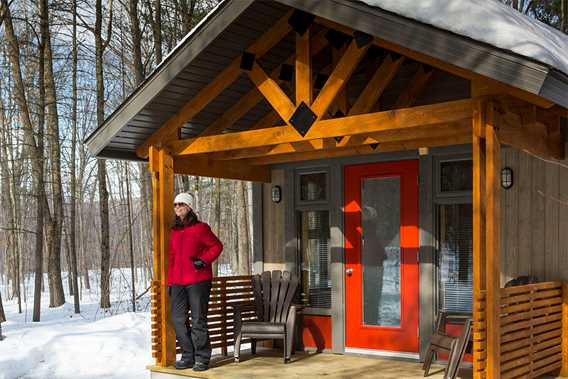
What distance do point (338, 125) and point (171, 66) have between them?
1742 millimetres

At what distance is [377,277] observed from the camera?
22.7 ft

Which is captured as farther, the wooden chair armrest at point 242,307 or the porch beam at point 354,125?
the wooden chair armrest at point 242,307

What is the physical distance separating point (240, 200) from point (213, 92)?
11.6 metres

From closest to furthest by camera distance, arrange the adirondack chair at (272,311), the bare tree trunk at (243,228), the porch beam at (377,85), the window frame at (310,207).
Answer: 1. the porch beam at (377,85)
2. the adirondack chair at (272,311)
3. the window frame at (310,207)
4. the bare tree trunk at (243,228)

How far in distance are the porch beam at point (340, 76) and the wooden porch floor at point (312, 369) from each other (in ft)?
8.03

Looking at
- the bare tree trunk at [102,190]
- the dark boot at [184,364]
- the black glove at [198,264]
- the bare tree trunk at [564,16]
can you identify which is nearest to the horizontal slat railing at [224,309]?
the dark boot at [184,364]

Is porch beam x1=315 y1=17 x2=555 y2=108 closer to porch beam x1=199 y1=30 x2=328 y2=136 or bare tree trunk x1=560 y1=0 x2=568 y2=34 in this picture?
porch beam x1=199 y1=30 x2=328 y2=136

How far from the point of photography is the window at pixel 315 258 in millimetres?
7353

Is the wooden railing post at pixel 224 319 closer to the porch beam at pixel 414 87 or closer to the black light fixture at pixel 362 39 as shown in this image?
the porch beam at pixel 414 87

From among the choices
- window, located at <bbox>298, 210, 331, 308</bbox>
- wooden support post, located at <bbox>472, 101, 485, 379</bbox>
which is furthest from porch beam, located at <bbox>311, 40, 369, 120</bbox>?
window, located at <bbox>298, 210, 331, 308</bbox>

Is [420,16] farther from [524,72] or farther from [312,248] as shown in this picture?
[312,248]

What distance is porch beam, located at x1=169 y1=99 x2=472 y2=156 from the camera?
469 cm

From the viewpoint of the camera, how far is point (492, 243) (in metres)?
4.45

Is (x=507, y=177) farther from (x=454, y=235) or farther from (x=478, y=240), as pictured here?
(x=478, y=240)
